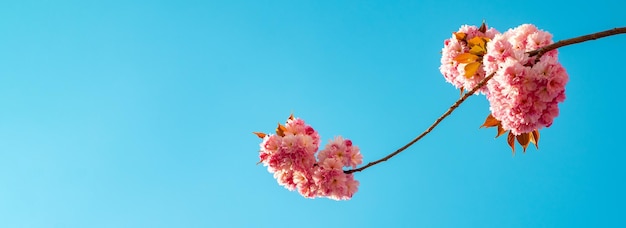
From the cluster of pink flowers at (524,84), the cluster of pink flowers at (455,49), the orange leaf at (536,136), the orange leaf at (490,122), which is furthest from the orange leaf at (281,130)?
the orange leaf at (536,136)

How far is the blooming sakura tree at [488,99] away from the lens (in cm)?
362

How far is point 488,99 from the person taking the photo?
A: 4.04 m

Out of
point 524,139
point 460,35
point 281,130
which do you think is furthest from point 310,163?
point 524,139

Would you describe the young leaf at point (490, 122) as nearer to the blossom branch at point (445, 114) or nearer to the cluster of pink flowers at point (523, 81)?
the cluster of pink flowers at point (523, 81)

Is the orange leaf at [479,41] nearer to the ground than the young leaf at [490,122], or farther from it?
farther from it

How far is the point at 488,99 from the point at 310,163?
1625 millimetres

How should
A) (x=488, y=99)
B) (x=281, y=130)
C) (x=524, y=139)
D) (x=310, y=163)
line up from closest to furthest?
(x=488, y=99) < (x=524, y=139) < (x=310, y=163) < (x=281, y=130)

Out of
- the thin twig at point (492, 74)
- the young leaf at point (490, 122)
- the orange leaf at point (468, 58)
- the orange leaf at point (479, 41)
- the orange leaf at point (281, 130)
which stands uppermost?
the orange leaf at point (281, 130)

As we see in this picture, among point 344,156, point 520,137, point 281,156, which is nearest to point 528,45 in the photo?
point 520,137

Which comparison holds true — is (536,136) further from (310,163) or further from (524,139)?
(310,163)

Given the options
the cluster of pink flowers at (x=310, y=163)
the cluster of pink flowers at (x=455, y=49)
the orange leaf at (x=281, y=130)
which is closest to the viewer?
the cluster of pink flowers at (x=455, y=49)

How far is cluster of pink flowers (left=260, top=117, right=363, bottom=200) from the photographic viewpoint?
4883 millimetres

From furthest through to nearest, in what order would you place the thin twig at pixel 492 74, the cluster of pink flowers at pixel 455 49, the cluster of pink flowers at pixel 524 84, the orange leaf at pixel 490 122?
the cluster of pink flowers at pixel 455 49
the orange leaf at pixel 490 122
the cluster of pink flowers at pixel 524 84
the thin twig at pixel 492 74

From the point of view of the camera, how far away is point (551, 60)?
359 cm
